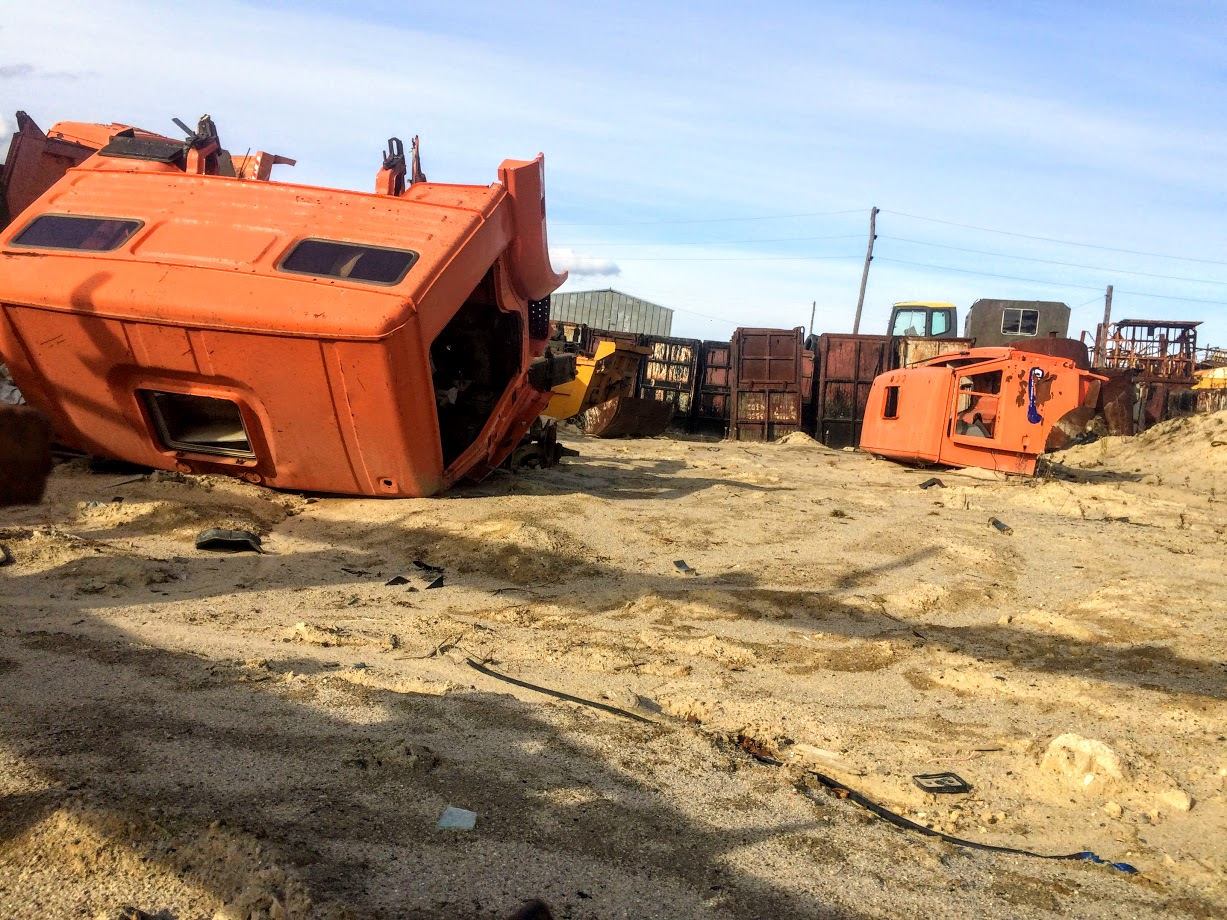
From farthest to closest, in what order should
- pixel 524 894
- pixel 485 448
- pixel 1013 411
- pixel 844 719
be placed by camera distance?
pixel 1013 411 → pixel 485 448 → pixel 844 719 → pixel 524 894

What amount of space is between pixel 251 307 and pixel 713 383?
16.2 meters

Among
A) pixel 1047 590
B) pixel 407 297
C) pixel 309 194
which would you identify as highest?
pixel 309 194

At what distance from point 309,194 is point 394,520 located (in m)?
2.42

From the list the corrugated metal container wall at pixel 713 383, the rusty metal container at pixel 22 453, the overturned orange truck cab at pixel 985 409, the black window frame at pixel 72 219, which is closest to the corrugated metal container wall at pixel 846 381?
the corrugated metal container wall at pixel 713 383

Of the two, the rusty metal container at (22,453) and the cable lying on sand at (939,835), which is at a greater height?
the rusty metal container at (22,453)

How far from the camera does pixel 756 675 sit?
4.08 metres

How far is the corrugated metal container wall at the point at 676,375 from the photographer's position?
21.4 metres

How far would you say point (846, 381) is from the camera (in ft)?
65.0

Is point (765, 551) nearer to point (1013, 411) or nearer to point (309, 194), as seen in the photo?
point (309, 194)

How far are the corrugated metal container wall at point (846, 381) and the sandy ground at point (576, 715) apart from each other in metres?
12.8

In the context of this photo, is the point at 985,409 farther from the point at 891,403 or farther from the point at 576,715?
the point at 576,715

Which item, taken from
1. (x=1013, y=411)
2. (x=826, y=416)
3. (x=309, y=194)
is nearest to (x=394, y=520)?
(x=309, y=194)

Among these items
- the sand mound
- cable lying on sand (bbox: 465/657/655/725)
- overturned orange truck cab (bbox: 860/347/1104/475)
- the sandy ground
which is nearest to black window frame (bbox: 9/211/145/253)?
the sandy ground

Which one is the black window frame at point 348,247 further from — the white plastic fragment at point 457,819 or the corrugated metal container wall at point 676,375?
the corrugated metal container wall at point 676,375
